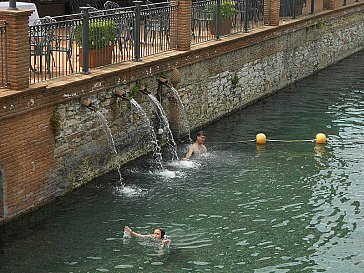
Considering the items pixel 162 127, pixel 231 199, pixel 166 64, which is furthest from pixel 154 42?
pixel 231 199

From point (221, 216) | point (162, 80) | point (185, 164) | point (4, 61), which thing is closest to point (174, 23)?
point (162, 80)

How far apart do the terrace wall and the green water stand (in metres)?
0.42

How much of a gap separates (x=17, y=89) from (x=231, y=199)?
14.4ft

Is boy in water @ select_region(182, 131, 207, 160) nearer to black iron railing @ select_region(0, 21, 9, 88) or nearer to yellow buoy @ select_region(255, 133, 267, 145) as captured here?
yellow buoy @ select_region(255, 133, 267, 145)

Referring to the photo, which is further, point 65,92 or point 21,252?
point 65,92

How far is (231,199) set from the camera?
14469 millimetres

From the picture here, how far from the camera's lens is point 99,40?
15.8 m

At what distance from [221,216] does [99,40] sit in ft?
15.3

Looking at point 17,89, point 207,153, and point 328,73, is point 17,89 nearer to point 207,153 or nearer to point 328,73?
point 207,153

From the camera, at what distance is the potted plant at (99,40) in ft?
51.2

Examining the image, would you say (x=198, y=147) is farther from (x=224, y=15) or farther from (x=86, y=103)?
(x=224, y=15)

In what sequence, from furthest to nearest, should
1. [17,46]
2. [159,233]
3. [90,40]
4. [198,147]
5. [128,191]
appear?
[198,147] → [90,40] → [128,191] → [17,46] → [159,233]

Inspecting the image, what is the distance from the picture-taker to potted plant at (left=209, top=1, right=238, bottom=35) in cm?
2058

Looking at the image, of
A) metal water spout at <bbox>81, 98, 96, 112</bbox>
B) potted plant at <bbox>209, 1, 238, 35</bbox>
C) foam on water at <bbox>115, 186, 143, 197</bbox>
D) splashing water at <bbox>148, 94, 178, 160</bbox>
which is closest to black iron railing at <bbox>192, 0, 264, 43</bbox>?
potted plant at <bbox>209, 1, 238, 35</bbox>
